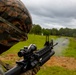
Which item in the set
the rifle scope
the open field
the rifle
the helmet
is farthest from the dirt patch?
the helmet

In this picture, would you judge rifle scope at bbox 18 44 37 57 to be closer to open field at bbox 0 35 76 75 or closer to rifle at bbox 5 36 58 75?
rifle at bbox 5 36 58 75

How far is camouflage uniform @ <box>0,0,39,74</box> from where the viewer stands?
3.04 meters

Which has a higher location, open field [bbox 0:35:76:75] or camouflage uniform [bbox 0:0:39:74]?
camouflage uniform [bbox 0:0:39:74]

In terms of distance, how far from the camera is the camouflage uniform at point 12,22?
304cm

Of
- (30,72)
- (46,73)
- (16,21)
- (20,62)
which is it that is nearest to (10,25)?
(16,21)

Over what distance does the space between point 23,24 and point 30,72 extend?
138 centimetres

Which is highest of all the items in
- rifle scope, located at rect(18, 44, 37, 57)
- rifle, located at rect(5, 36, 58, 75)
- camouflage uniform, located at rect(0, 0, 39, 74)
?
camouflage uniform, located at rect(0, 0, 39, 74)

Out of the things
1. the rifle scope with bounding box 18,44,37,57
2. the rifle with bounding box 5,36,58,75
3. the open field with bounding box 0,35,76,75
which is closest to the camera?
the rifle with bounding box 5,36,58,75

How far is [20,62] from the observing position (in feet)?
13.8

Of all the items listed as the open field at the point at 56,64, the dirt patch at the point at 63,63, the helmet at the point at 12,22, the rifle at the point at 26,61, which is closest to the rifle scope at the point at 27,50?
the rifle at the point at 26,61

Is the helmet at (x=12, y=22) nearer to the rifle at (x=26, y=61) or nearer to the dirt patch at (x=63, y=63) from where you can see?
the rifle at (x=26, y=61)

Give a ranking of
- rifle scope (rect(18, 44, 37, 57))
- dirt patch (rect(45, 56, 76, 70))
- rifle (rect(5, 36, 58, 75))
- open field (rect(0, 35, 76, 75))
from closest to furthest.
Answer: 1. rifle (rect(5, 36, 58, 75))
2. rifle scope (rect(18, 44, 37, 57))
3. open field (rect(0, 35, 76, 75))
4. dirt patch (rect(45, 56, 76, 70))

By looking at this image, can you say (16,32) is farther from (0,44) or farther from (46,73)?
(46,73)

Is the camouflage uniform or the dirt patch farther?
the dirt patch
